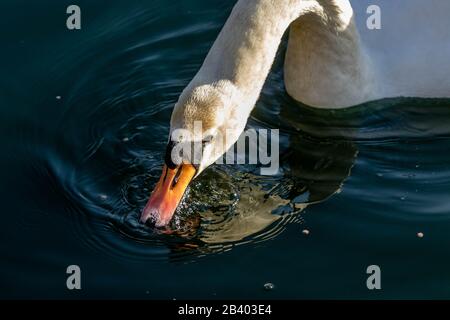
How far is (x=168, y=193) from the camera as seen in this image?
8414mm

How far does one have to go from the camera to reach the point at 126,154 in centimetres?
962

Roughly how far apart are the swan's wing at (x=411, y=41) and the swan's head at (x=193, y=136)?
196 cm

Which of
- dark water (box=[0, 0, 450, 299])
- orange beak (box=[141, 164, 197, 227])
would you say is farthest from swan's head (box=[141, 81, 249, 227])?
dark water (box=[0, 0, 450, 299])

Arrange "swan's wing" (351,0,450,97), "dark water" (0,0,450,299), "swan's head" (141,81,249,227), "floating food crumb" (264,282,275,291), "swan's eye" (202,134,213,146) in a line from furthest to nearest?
"swan's wing" (351,0,450,97), "dark water" (0,0,450,299), "floating food crumb" (264,282,275,291), "swan's eye" (202,134,213,146), "swan's head" (141,81,249,227)

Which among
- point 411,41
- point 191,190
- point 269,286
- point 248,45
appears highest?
point 411,41

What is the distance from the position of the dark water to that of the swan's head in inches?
13.9

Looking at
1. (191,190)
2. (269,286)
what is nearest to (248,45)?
(191,190)

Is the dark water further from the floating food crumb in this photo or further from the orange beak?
the orange beak

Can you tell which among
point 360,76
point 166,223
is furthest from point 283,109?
point 166,223

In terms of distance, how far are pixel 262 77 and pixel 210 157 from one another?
752mm

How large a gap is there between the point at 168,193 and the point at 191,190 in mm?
660

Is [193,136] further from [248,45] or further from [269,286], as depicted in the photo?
[269,286]

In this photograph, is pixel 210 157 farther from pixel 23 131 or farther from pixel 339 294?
pixel 23 131

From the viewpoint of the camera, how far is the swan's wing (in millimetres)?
9797
